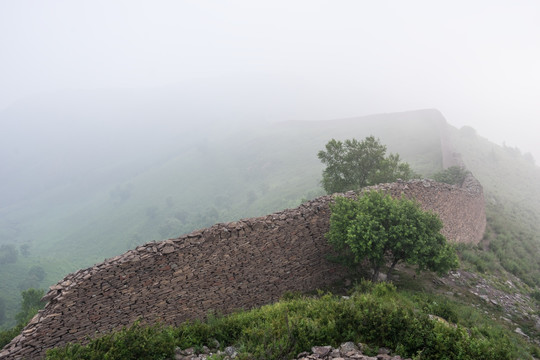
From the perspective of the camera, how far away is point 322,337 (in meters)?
7.21

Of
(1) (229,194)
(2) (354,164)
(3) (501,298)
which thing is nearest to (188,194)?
(1) (229,194)

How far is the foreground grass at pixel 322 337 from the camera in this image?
656cm

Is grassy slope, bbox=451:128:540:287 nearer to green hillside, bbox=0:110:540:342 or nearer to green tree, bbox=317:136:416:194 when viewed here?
green hillside, bbox=0:110:540:342

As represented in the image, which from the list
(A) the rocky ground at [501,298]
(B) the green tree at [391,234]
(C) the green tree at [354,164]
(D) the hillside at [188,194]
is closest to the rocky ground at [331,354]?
(B) the green tree at [391,234]

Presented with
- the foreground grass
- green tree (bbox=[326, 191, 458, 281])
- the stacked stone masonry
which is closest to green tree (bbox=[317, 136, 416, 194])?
the stacked stone masonry

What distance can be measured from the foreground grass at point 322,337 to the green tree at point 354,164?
15.3 m

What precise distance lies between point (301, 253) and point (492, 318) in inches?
295

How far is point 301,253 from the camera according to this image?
1294cm

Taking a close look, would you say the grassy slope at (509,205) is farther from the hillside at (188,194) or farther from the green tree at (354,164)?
the green tree at (354,164)

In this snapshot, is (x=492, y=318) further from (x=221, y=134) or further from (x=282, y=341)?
→ (x=221, y=134)

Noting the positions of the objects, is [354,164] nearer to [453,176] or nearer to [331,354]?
[453,176]

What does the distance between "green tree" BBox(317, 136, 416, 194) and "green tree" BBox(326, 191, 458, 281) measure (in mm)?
11298

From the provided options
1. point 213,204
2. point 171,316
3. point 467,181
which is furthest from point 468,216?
point 213,204

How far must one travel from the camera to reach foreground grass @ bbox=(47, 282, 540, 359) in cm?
656
